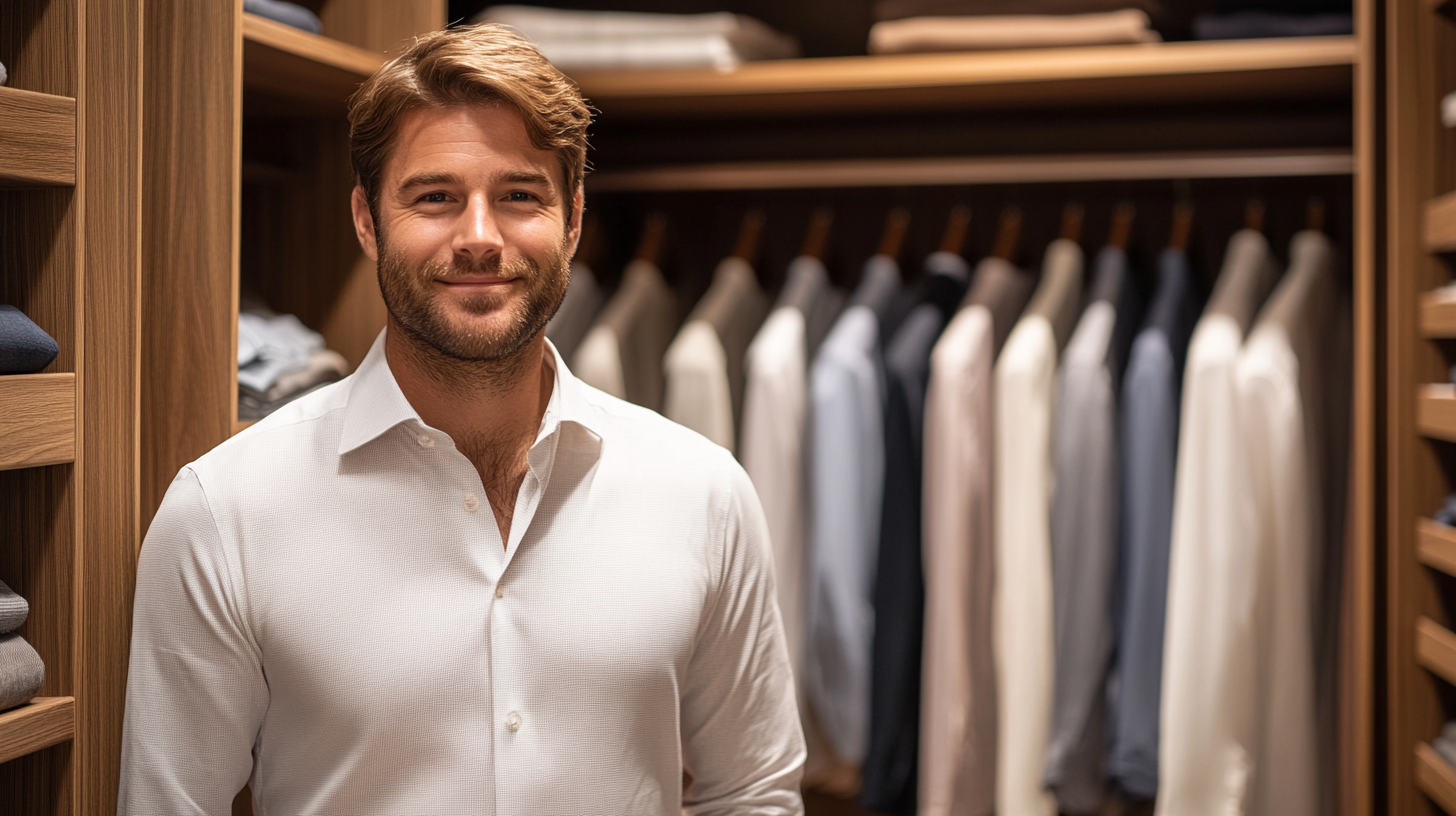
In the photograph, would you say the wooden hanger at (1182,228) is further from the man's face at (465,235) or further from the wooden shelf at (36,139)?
the wooden shelf at (36,139)

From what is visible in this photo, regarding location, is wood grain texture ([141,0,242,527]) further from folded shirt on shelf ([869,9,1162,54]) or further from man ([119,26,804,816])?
folded shirt on shelf ([869,9,1162,54])

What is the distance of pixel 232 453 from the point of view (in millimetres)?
1187

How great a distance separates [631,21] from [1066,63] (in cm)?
72

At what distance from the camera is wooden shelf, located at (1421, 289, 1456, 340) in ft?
5.06

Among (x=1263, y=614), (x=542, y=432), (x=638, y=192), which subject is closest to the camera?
(x=542, y=432)

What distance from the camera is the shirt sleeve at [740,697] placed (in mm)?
1332

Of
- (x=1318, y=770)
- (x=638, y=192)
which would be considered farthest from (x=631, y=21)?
(x=1318, y=770)

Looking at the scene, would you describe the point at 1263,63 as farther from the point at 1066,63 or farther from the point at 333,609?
the point at 333,609

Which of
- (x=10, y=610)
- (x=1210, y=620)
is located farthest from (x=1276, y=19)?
(x=10, y=610)

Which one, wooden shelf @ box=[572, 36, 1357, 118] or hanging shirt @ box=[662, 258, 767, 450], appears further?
hanging shirt @ box=[662, 258, 767, 450]

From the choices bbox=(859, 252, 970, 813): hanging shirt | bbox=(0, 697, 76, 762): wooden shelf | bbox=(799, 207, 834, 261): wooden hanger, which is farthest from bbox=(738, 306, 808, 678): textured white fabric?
bbox=(0, 697, 76, 762): wooden shelf

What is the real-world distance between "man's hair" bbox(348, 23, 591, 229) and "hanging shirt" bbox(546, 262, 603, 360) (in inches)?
35.3

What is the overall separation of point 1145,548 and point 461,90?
3.98 ft

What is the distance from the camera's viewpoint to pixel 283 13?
4.99ft
